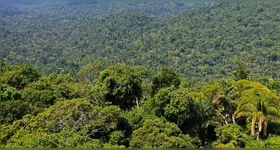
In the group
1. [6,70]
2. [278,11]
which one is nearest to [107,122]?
[6,70]

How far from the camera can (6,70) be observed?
16469 millimetres

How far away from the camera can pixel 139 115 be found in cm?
1117

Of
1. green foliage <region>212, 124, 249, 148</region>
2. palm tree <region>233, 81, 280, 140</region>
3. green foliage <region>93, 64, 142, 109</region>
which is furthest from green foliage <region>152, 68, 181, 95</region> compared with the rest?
green foliage <region>212, 124, 249, 148</region>

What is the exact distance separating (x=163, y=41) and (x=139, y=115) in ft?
208

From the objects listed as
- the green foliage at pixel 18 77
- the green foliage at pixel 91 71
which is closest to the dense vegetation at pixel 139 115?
the green foliage at pixel 18 77

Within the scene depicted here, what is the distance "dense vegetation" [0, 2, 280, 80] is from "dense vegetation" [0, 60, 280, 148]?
34.8 metres

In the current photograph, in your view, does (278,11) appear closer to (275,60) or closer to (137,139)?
(275,60)

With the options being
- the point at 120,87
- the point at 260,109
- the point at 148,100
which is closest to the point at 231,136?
the point at 260,109

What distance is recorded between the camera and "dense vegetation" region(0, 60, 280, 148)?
30.9 ft

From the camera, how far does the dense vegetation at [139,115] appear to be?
9.42 meters

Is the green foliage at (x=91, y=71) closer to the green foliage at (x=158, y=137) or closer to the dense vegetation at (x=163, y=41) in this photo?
the green foliage at (x=158, y=137)

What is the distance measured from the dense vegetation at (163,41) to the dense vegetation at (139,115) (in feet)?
114

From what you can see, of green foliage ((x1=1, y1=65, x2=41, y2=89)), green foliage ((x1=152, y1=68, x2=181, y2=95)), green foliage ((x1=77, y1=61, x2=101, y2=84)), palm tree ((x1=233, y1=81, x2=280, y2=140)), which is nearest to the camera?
palm tree ((x1=233, y1=81, x2=280, y2=140))

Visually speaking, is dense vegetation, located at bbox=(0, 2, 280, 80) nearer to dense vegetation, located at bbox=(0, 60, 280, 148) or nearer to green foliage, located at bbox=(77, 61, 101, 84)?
green foliage, located at bbox=(77, 61, 101, 84)
